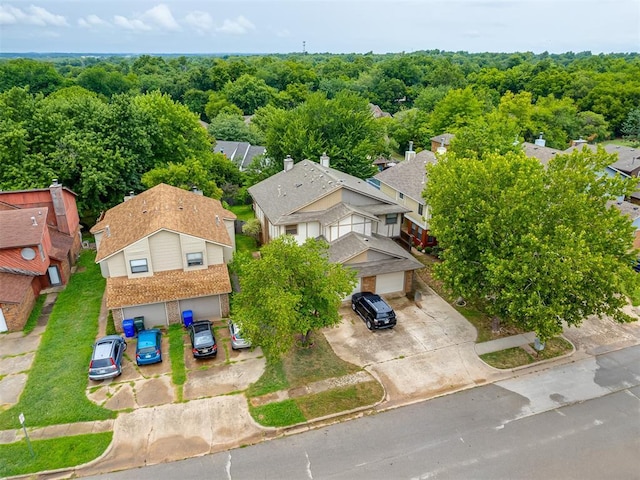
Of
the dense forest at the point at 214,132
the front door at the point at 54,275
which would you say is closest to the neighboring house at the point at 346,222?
the dense forest at the point at 214,132

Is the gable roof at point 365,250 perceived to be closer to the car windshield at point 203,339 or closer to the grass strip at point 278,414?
the car windshield at point 203,339

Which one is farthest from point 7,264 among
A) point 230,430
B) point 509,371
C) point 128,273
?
point 509,371

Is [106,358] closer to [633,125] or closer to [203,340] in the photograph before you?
[203,340]

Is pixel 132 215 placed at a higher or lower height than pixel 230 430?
higher

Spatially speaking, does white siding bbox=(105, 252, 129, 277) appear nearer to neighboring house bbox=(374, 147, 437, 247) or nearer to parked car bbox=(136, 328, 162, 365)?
parked car bbox=(136, 328, 162, 365)

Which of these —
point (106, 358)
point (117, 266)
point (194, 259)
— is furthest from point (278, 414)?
point (117, 266)

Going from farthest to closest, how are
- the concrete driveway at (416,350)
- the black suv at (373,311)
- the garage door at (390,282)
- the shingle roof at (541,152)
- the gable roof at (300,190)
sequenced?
the shingle roof at (541,152) → the gable roof at (300,190) → the garage door at (390,282) → the black suv at (373,311) → the concrete driveway at (416,350)

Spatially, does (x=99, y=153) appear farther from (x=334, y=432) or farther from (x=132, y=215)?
(x=334, y=432)
